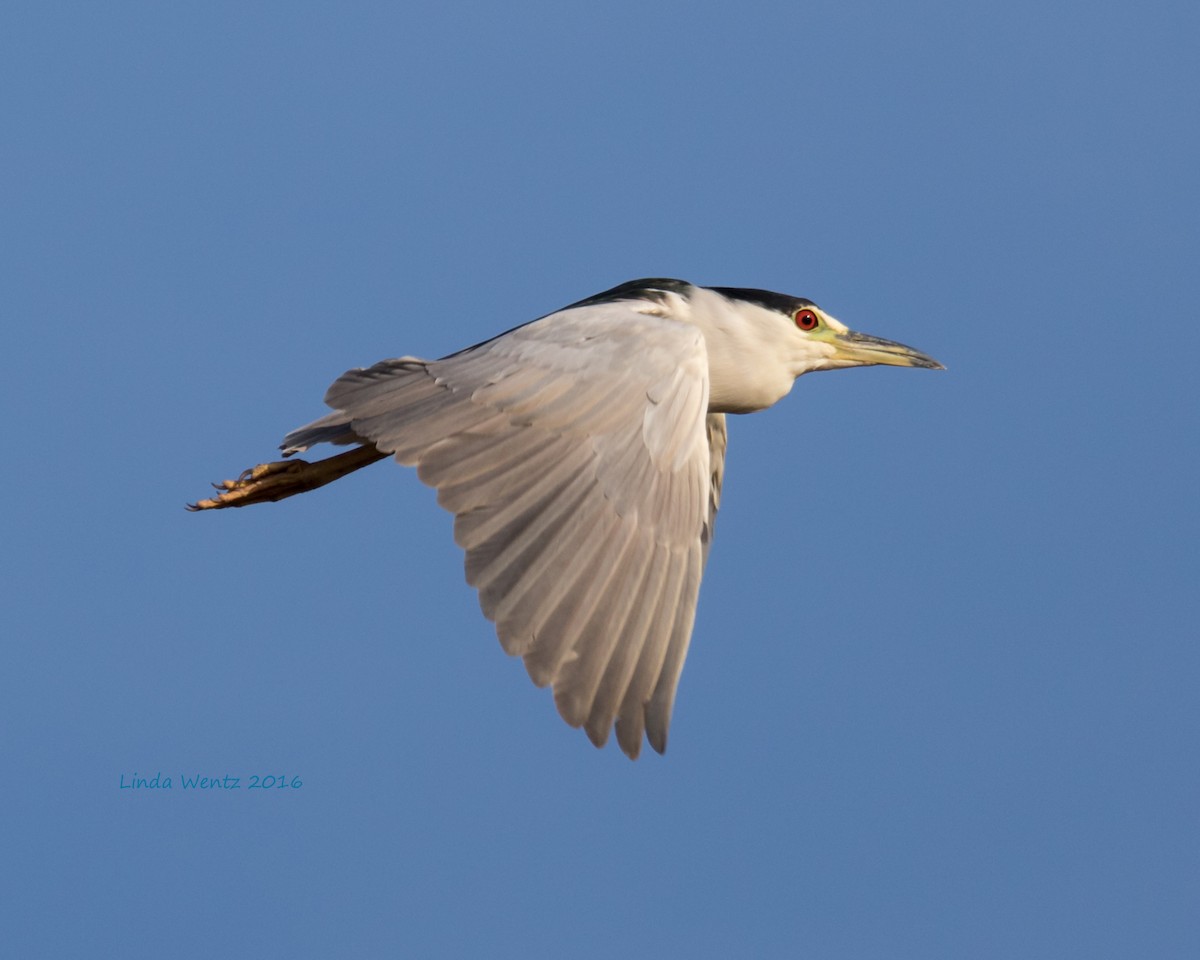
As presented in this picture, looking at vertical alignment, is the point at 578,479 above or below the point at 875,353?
below

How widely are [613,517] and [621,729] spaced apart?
2.75 feet

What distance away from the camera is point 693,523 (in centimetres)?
608

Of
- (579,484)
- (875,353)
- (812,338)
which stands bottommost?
(579,484)

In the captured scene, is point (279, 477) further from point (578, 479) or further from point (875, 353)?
point (875, 353)

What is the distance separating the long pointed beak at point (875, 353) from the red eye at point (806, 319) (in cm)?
16

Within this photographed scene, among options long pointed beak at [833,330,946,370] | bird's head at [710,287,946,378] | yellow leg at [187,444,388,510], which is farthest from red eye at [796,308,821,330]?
yellow leg at [187,444,388,510]

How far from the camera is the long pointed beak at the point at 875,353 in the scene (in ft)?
27.0

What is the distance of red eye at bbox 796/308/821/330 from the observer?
26.4 feet

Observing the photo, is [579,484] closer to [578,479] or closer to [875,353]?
[578,479]

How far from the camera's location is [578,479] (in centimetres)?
599

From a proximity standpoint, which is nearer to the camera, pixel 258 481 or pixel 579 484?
pixel 579 484

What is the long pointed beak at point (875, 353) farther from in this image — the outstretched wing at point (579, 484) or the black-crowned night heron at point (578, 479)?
the outstretched wing at point (579, 484)

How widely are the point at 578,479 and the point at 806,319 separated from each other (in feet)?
8.29

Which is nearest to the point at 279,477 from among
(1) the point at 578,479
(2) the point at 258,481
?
(2) the point at 258,481
